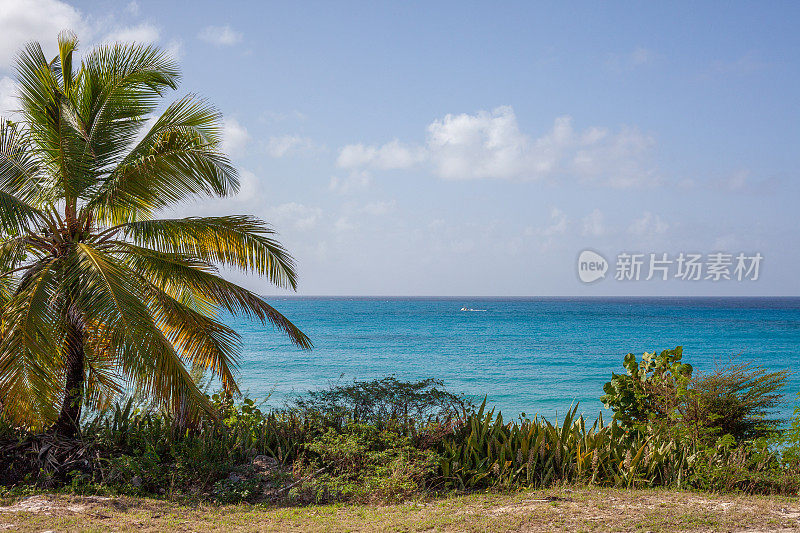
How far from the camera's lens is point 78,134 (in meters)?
7.53

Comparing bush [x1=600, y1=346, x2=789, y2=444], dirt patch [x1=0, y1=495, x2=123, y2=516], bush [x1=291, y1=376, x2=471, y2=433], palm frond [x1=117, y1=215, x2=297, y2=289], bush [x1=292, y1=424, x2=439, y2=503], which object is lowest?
dirt patch [x1=0, y1=495, x2=123, y2=516]

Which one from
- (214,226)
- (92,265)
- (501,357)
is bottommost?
(501,357)

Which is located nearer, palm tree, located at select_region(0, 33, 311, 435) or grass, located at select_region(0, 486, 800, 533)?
grass, located at select_region(0, 486, 800, 533)

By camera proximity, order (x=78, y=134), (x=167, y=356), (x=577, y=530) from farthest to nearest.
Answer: (x=78, y=134), (x=167, y=356), (x=577, y=530)

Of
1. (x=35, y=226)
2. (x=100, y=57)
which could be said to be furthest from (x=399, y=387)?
(x=100, y=57)

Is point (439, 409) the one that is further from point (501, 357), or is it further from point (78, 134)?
point (501, 357)

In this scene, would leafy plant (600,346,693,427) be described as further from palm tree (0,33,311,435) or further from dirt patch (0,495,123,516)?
dirt patch (0,495,123,516)

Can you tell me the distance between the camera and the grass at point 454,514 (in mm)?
5066

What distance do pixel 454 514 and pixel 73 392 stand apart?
17.0ft

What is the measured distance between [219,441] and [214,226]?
2.83m

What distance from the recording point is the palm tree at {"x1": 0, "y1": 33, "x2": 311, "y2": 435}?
6.29 meters

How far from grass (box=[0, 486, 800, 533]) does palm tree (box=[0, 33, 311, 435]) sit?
116cm

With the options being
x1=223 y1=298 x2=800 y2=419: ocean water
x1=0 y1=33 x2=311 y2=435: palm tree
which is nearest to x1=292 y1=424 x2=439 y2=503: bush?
x1=0 y1=33 x2=311 y2=435: palm tree

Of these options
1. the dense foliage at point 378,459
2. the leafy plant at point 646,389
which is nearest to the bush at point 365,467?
the dense foliage at point 378,459
